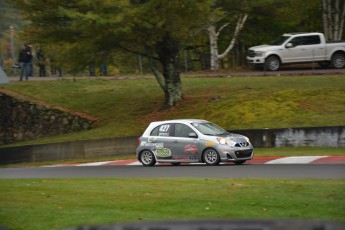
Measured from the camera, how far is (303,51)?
135 ft

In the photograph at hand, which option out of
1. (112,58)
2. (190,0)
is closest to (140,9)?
(190,0)

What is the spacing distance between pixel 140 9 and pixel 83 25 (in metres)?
2.50

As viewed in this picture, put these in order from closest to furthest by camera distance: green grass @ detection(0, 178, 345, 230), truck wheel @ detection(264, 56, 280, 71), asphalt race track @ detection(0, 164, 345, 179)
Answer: green grass @ detection(0, 178, 345, 230)
asphalt race track @ detection(0, 164, 345, 179)
truck wheel @ detection(264, 56, 280, 71)

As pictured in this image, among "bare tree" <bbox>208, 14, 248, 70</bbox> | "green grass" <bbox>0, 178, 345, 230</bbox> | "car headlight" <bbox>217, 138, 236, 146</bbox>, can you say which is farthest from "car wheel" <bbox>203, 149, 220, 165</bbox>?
"bare tree" <bbox>208, 14, 248, 70</bbox>

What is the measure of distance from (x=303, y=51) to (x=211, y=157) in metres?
21.1

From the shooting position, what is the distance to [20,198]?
13.4 meters

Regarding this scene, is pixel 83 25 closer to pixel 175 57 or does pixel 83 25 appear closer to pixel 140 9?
pixel 140 9

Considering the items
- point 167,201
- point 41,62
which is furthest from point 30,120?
point 167,201

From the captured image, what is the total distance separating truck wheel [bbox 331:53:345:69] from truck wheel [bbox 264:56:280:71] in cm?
311

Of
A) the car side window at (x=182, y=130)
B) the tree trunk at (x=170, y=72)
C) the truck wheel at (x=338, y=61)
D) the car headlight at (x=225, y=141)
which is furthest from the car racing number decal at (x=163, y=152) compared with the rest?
the truck wheel at (x=338, y=61)

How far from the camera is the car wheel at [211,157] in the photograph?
2150 cm

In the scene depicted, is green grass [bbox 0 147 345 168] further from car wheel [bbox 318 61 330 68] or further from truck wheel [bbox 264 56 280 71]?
car wheel [bbox 318 61 330 68]

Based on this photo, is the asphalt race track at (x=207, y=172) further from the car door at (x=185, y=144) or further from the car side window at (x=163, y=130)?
the car side window at (x=163, y=130)

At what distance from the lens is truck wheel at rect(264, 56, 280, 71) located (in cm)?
4162
